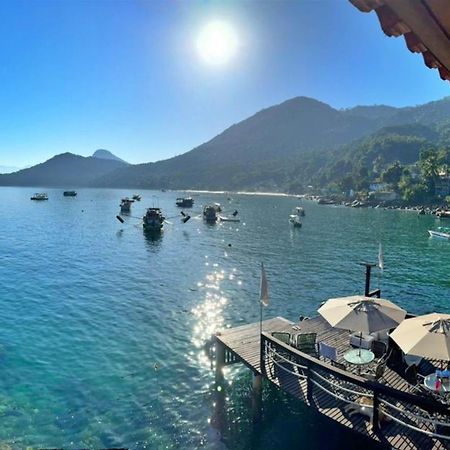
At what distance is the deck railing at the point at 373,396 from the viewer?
977cm

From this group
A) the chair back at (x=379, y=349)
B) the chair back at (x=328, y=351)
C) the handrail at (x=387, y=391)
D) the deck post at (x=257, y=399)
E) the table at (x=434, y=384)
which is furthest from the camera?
the chair back at (x=379, y=349)

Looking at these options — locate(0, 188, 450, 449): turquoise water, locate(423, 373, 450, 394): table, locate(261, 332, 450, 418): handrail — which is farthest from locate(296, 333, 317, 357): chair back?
locate(423, 373, 450, 394): table

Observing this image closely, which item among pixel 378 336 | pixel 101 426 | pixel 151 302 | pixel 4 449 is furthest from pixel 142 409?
pixel 151 302

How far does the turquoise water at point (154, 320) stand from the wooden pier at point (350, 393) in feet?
6.71

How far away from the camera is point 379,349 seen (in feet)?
52.2

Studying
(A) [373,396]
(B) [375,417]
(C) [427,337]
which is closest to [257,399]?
(B) [375,417]

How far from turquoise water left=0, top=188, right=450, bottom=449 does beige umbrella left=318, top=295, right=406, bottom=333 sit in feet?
12.8

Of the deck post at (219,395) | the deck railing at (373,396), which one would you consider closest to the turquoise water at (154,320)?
the deck post at (219,395)

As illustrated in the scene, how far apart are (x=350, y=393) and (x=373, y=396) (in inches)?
104

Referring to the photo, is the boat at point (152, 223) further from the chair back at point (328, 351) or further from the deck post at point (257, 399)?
the chair back at point (328, 351)

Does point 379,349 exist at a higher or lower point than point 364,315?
lower

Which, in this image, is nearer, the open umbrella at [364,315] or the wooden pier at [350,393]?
the wooden pier at [350,393]

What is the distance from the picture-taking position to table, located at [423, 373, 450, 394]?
1290cm

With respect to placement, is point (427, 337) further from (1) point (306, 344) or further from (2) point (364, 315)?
(1) point (306, 344)
